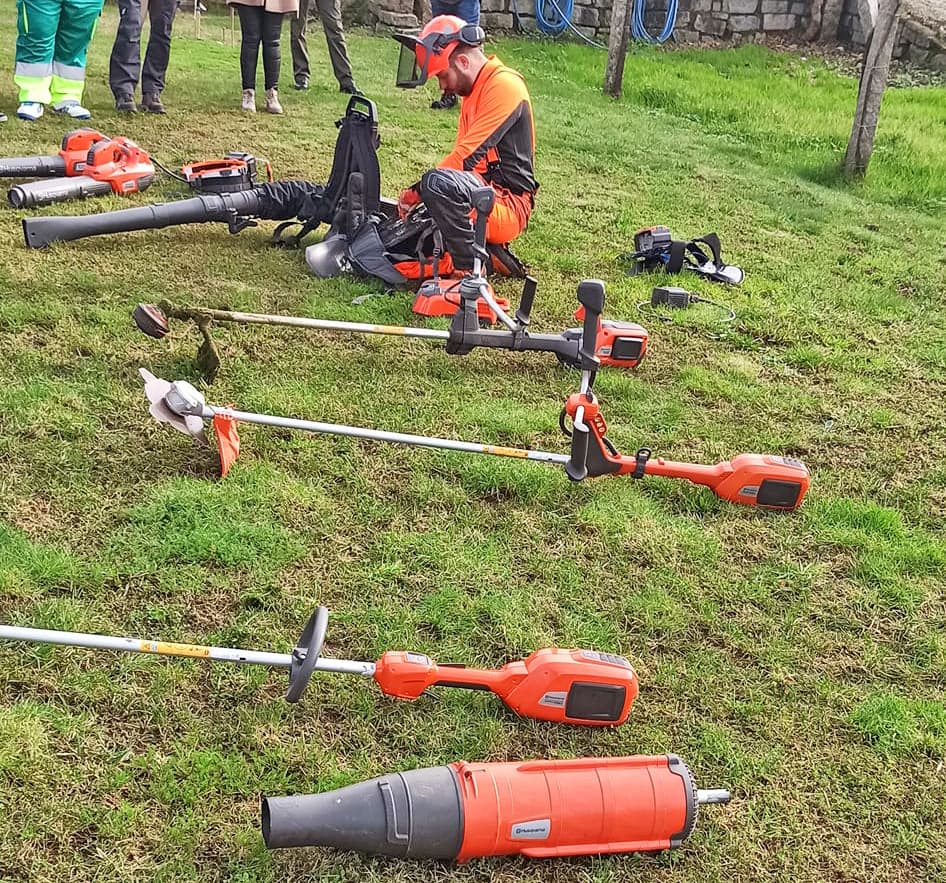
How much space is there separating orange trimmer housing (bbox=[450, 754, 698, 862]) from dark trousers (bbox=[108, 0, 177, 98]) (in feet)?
27.0

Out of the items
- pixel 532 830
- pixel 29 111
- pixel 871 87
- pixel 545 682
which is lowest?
pixel 532 830

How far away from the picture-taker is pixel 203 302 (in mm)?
5496

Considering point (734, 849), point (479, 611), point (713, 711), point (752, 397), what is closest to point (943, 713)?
point (713, 711)

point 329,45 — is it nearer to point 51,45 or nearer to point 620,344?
point 51,45

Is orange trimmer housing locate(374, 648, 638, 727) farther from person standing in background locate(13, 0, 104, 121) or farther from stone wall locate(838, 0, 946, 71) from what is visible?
stone wall locate(838, 0, 946, 71)

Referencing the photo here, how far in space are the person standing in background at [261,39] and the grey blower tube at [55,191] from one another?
10.4 ft

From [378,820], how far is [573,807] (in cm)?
51

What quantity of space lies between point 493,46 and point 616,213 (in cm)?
732

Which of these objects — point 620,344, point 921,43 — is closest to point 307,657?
point 620,344

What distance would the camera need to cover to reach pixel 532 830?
2.50 metres

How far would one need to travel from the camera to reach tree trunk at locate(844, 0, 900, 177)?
8703 millimetres

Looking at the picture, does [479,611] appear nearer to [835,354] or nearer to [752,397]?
[752,397]

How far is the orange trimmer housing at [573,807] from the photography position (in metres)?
2.48

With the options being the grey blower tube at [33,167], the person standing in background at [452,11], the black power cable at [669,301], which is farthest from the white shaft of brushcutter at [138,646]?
the person standing in background at [452,11]
